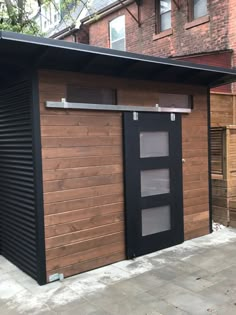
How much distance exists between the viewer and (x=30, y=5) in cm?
987

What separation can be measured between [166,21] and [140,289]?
308 inches

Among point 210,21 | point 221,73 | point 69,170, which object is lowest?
point 69,170

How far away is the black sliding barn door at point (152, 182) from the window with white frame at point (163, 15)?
5.49 m

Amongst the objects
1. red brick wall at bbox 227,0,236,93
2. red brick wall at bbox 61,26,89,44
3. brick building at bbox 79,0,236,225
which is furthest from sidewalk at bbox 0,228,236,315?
red brick wall at bbox 61,26,89,44

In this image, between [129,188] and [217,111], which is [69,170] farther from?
[217,111]

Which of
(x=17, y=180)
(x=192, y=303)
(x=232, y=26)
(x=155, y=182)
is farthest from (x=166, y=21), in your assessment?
(x=192, y=303)

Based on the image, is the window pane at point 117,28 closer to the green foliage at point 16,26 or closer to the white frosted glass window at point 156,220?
the green foliage at point 16,26

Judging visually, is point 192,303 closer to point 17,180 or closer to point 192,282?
point 192,282

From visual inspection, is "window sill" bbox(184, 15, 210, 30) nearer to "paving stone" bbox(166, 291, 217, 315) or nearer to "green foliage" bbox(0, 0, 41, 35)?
"green foliage" bbox(0, 0, 41, 35)

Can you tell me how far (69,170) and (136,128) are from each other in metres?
1.08

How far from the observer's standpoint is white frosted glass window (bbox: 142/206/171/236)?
4.59 m

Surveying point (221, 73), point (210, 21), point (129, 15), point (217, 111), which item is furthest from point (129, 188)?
point (129, 15)

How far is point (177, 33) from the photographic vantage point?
352 inches

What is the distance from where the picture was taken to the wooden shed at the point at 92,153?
369cm
